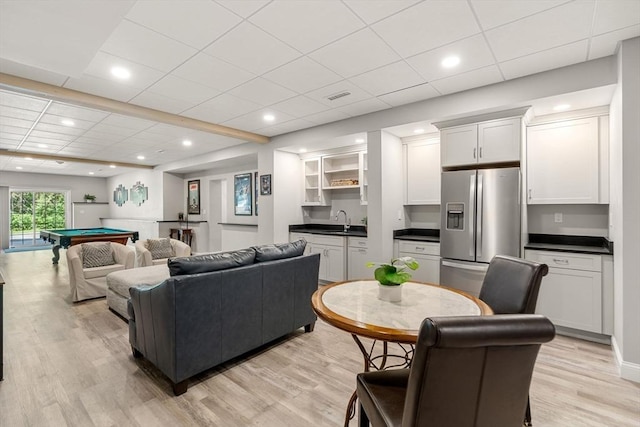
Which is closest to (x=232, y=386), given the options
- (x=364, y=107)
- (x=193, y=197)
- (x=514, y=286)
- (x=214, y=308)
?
(x=214, y=308)

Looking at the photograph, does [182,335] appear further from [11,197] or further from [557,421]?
[11,197]

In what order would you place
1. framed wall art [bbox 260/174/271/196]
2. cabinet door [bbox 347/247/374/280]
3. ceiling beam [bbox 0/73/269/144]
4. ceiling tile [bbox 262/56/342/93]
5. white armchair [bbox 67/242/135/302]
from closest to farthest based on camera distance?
ceiling tile [bbox 262/56/342/93] → ceiling beam [bbox 0/73/269/144] → white armchair [bbox 67/242/135/302] → cabinet door [bbox 347/247/374/280] → framed wall art [bbox 260/174/271/196]

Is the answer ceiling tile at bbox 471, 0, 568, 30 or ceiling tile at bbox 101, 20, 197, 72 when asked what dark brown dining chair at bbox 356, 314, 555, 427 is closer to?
ceiling tile at bbox 471, 0, 568, 30

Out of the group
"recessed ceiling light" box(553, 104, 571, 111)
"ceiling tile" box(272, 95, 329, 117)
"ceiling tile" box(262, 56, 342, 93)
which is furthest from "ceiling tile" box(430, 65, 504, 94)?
"ceiling tile" box(272, 95, 329, 117)

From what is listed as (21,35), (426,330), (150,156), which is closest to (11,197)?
(150,156)

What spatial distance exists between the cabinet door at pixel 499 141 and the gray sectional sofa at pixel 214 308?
246 centimetres

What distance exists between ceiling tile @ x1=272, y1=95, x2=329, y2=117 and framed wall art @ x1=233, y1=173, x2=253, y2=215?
11.5 ft

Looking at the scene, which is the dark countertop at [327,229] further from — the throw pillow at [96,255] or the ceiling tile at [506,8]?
the ceiling tile at [506,8]

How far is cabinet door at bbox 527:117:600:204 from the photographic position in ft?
10.8

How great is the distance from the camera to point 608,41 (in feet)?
8.06

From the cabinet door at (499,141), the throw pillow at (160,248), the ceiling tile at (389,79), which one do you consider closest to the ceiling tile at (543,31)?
the ceiling tile at (389,79)

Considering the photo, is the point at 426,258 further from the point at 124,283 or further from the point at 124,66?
the point at 124,66

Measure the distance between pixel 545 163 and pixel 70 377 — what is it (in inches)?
200

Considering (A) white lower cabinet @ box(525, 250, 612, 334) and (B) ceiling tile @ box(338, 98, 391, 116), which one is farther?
(B) ceiling tile @ box(338, 98, 391, 116)
